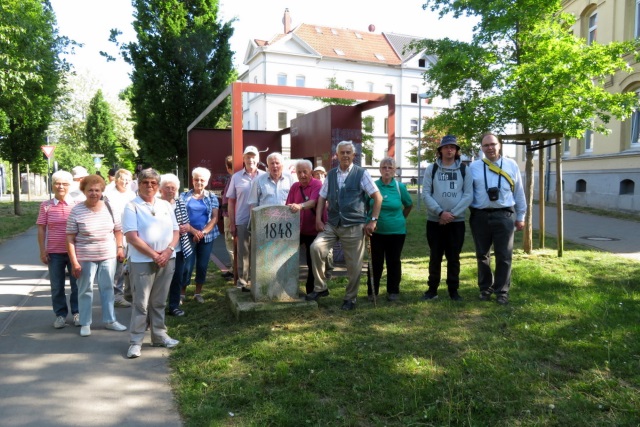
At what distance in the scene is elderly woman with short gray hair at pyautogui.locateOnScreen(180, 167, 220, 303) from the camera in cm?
609

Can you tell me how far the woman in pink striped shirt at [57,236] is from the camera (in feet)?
17.4

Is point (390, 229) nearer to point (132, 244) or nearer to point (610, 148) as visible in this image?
point (132, 244)

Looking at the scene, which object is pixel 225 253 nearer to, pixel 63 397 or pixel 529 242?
pixel 529 242

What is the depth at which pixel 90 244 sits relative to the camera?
198 inches

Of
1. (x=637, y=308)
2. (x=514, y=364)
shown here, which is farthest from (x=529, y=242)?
(x=514, y=364)

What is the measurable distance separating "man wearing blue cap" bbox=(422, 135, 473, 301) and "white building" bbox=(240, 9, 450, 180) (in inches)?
1479

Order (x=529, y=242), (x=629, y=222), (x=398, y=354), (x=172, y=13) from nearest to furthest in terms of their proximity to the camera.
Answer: (x=398, y=354) → (x=529, y=242) → (x=629, y=222) → (x=172, y=13)

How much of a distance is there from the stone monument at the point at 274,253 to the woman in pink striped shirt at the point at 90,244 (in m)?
1.51

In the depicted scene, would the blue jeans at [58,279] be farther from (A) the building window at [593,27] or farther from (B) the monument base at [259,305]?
(A) the building window at [593,27]

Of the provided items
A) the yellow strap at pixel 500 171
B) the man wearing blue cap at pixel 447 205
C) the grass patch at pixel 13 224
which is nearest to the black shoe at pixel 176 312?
the man wearing blue cap at pixel 447 205

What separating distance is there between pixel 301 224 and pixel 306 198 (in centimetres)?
46

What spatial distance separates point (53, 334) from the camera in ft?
17.0

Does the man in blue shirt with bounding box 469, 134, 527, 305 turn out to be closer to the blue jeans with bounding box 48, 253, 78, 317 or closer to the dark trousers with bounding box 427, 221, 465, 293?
the dark trousers with bounding box 427, 221, 465, 293

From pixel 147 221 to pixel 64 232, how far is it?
1.49m
